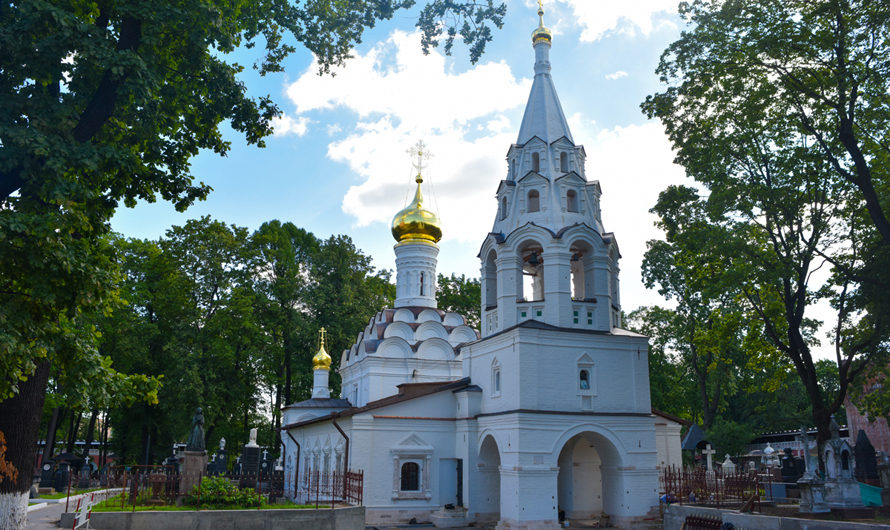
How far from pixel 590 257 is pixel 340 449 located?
971 centimetres

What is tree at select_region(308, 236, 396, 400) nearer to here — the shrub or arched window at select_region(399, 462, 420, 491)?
arched window at select_region(399, 462, 420, 491)

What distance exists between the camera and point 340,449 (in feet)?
64.5

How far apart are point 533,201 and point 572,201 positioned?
45.0 inches

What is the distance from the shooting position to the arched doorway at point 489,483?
57.6ft

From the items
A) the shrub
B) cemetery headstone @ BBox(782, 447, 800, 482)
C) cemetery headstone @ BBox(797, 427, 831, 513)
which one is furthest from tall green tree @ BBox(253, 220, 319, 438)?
cemetery headstone @ BBox(797, 427, 831, 513)

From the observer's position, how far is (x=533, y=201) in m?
18.7

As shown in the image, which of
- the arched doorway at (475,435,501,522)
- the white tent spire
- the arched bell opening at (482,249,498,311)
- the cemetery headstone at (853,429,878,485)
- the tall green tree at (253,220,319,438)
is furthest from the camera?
the tall green tree at (253,220,319,438)

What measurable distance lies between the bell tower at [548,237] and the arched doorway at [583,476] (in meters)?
3.43

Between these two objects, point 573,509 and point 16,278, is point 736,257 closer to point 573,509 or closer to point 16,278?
point 573,509

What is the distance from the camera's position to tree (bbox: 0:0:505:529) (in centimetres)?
635

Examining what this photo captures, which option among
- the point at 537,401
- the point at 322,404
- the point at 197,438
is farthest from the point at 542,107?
the point at 322,404

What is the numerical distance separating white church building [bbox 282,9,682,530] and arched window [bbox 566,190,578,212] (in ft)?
0.21

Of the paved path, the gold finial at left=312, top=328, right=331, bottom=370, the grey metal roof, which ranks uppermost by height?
the gold finial at left=312, top=328, right=331, bottom=370

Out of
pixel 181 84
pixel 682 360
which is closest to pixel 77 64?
pixel 181 84
